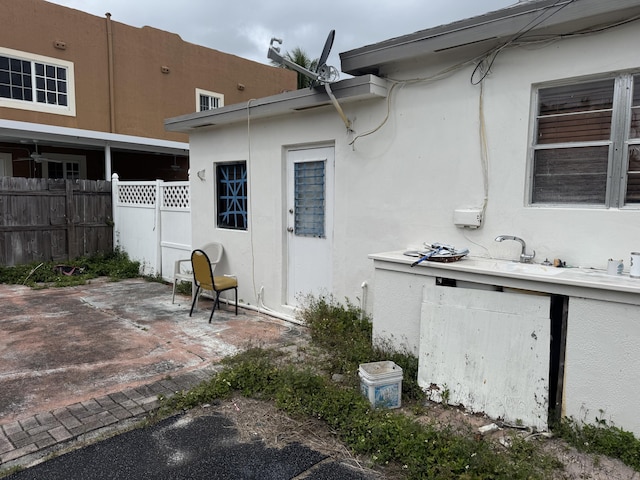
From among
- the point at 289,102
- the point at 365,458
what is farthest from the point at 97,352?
the point at 289,102

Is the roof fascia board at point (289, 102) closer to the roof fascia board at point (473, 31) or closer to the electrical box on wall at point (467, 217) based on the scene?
the roof fascia board at point (473, 31)

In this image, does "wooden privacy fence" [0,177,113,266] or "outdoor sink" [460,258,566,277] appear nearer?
"outdoor sink" [460,258,566,277]

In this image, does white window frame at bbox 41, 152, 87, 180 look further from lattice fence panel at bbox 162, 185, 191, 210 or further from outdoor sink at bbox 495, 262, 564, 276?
outdoor sink at bbox 495, 262, 564, 276

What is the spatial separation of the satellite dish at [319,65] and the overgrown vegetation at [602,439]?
12.3 feet

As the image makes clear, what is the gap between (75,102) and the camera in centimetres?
1152

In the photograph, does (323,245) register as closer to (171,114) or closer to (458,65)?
(458,65)

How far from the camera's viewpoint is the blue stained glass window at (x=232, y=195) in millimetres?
6371

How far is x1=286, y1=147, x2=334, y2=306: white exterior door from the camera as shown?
17.5ft

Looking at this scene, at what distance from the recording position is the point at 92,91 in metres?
11.9

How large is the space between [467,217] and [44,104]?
1143cm

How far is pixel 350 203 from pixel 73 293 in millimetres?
5218

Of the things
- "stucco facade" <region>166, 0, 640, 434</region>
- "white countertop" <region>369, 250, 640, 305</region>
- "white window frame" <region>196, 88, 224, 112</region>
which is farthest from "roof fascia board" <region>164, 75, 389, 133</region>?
"white window frame" <region>196, 88, 224, 112</region>

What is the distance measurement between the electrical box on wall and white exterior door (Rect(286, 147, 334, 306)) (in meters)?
1.67

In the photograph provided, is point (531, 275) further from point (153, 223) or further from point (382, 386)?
point (153, 223)
